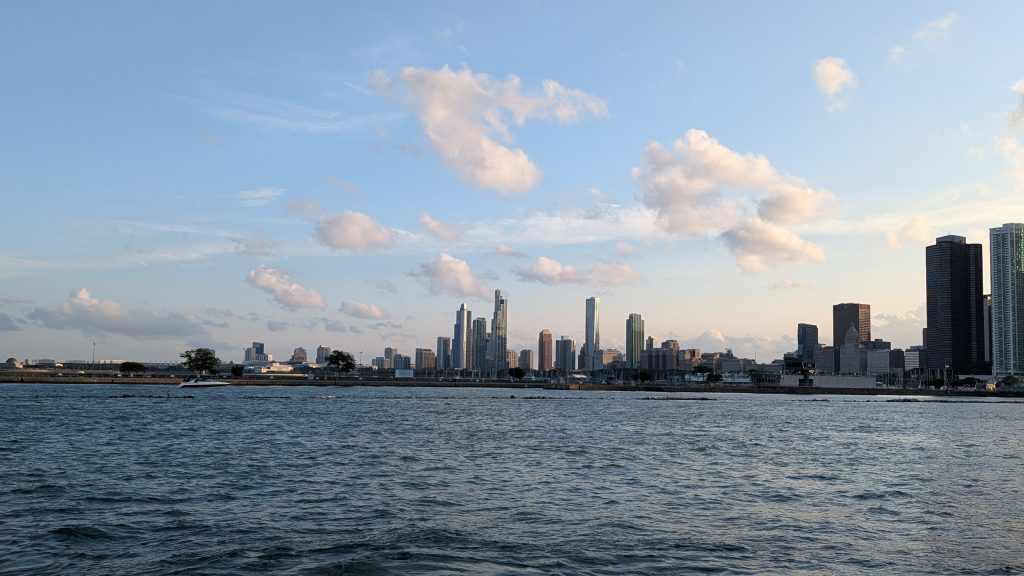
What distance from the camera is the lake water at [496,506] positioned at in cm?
2217

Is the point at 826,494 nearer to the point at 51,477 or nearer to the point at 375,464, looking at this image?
the point at 375,464

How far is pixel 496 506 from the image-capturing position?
30.8m

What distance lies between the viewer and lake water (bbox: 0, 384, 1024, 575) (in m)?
22.2

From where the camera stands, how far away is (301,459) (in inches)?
1863

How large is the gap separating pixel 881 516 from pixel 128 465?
38.4 metres

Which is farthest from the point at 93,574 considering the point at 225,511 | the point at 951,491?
the point at 951,491

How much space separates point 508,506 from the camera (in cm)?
3081

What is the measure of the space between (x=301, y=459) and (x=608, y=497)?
72.0ft

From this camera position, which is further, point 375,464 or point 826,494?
point 375,464

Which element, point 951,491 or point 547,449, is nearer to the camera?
point 951,491

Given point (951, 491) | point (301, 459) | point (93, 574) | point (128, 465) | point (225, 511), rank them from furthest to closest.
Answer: point (301, 459), point (128, 465), point (951, 491), point (225, 511), point (93, 574)

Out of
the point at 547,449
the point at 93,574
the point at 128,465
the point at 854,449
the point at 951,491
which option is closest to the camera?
the point at 93,574

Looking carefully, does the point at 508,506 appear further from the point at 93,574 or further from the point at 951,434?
the point at 951,434

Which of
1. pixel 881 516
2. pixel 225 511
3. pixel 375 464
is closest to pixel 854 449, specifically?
pixel 881 516
